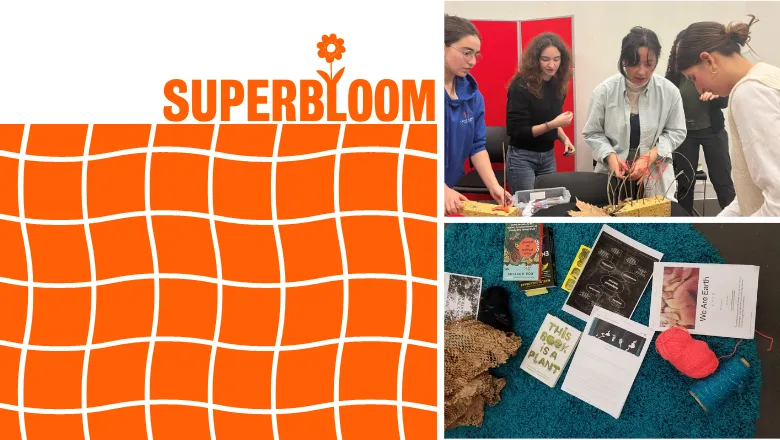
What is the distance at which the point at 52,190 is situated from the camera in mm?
1600

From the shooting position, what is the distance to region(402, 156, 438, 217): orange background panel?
63.8 inches

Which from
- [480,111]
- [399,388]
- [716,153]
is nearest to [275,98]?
[480,111]

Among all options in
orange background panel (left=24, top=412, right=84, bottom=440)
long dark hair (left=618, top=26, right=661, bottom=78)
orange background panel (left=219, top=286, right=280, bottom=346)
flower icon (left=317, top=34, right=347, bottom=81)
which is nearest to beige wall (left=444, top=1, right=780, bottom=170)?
long dark hair (left=618, top=26, right=661, bottom=78)

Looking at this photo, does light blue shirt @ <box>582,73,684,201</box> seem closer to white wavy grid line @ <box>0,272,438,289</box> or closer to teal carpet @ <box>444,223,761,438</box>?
teal carpet @ <box>444,223,761,438</box>

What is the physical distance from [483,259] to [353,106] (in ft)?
1.60

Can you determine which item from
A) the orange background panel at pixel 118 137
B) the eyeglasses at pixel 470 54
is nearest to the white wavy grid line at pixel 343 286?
the eyeglasses at pixel 470 54

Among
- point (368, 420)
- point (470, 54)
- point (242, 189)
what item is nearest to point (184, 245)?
point (242, 189)

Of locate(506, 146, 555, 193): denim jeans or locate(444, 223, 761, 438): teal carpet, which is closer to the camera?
locate(444, 223, 761, 438): teal carpet

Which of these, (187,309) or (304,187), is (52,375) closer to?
(187,309)

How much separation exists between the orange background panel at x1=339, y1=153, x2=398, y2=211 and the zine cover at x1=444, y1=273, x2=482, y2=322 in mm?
255

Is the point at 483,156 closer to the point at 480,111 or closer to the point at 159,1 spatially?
the point at 480,111

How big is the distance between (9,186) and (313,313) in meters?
0.79

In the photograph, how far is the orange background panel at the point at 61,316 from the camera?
1612mm

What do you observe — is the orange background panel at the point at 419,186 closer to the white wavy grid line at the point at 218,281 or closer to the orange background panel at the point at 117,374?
the white wavy grid line at the point at 218,281
